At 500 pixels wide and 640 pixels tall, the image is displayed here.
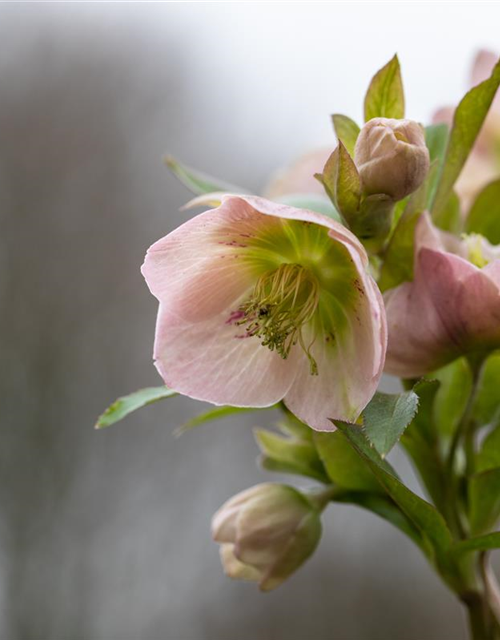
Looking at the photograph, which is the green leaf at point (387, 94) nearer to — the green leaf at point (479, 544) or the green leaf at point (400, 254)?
the green leaf at point (400, 254)

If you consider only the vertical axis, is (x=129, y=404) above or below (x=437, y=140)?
below

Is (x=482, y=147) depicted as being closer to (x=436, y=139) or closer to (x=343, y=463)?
(x=436, y=139)

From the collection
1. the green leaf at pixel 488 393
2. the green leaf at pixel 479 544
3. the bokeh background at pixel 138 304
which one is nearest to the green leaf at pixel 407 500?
the green leaf at pixel 479 544

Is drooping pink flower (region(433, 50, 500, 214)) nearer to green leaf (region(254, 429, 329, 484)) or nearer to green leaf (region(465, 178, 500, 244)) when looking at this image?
green leaf (region(465, 178, 500, 244))

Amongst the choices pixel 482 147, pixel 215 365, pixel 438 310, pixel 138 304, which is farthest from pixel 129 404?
pixel 138 304

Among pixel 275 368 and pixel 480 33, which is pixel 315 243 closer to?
pixel 275 368
